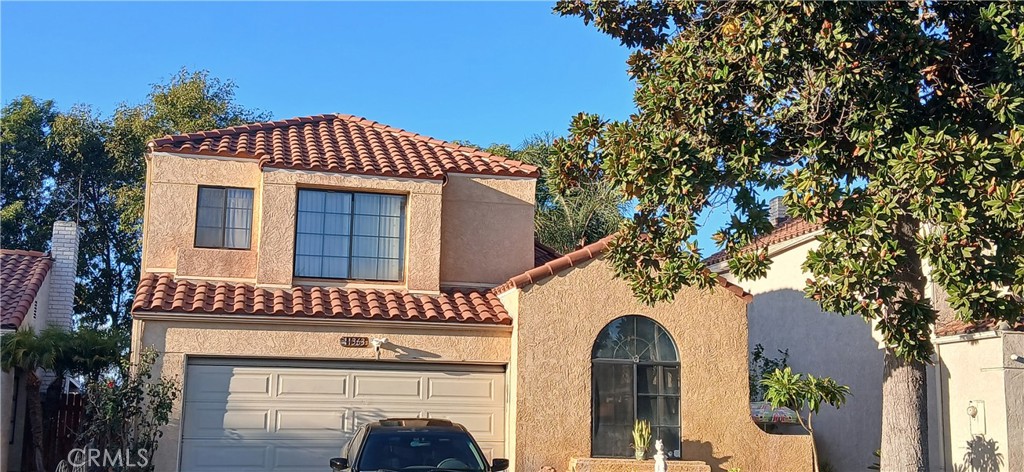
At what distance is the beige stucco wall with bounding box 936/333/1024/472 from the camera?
16.0 m

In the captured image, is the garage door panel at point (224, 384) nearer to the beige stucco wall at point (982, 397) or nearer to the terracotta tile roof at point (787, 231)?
the terracotta tile roof at point (787, 231)

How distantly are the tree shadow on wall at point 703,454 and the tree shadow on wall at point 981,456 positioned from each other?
4.55m

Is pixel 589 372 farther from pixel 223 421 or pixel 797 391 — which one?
pixel 223 421

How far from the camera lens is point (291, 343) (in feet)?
49.3

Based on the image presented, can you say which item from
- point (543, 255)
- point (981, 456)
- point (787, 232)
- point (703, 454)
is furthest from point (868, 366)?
point (543, 255)

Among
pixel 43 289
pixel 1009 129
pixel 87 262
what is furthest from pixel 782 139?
pixel 87 262

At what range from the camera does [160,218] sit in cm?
1609

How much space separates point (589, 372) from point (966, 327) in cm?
696

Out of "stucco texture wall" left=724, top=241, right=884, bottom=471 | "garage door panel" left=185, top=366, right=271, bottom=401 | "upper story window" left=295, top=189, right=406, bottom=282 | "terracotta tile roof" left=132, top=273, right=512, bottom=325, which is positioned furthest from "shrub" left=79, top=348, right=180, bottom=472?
"stucco texture wall" left=724, top=241, right=884, bottom=471

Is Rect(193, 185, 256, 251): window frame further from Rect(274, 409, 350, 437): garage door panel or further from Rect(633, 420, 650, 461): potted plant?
Rect(633, 420, 650, 461): potted plant

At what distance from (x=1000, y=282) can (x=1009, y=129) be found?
1.63 meters

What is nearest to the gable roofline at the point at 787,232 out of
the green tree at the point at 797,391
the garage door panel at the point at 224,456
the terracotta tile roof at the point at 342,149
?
the terracotta tile roof at the point at 342,149

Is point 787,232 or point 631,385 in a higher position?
point 787,232

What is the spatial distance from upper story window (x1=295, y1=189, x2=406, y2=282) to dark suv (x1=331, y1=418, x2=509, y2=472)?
206 inches
